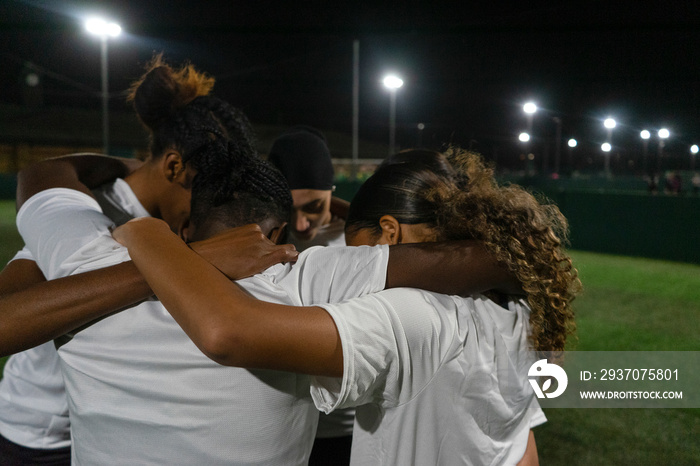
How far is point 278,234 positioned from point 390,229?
1.21ft

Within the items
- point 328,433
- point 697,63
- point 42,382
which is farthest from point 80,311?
point 697,63

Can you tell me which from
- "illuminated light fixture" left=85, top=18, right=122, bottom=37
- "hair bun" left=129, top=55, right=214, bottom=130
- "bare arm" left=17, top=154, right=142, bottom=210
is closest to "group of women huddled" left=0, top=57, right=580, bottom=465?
"bare arm" left=17, top=154, right=142, bottom=210

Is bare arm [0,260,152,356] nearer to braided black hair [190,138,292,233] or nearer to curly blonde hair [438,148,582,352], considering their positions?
braided black hair [190,138,292,233]

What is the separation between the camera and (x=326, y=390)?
1.17m

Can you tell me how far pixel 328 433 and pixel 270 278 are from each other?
2.76ft

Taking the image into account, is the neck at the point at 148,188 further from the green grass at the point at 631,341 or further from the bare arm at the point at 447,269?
the green grass at the point at 631,341

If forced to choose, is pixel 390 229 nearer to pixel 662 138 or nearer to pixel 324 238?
pixel 324 238

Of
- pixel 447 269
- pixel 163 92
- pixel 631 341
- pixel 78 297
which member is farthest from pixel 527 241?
pixel 631 341

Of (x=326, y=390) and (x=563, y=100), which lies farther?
(x=563, y=100)

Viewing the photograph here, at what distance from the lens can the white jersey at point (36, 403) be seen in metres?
1.71

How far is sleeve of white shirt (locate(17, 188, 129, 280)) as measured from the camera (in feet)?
4.38

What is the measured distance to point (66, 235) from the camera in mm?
1393

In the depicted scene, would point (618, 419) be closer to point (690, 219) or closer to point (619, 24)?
point (619, 24)

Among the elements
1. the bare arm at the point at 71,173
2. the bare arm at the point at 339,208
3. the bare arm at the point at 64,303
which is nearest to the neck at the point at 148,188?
the bare arm at the point at 71,173
